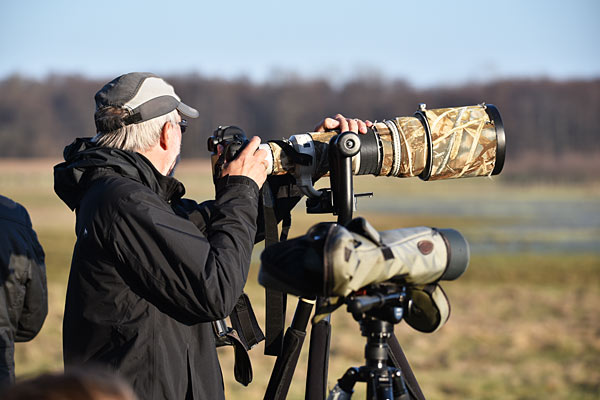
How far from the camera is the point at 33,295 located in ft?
11.0

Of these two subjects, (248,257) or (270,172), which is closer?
(248,257)

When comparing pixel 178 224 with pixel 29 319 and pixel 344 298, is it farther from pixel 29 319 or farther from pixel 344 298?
pixel 29 319

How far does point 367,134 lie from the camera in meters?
2.79

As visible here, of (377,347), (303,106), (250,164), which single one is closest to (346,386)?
(377,347)

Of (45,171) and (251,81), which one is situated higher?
(251,81)

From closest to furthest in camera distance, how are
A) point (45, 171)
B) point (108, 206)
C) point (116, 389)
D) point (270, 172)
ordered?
1. point (116, 389)
2. point (108, 206)
3. point (270, 172)
4. point (45, 171)

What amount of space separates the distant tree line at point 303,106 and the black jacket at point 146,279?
58.4m

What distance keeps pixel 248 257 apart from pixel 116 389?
1.10m

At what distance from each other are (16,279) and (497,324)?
800 cm

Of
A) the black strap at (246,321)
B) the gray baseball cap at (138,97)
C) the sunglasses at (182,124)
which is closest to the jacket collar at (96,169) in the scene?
the gray baseball cap at (138,97)

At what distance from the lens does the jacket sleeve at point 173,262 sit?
88.2 inches

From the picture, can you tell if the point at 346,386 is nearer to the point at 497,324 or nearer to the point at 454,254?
the point at 454,254

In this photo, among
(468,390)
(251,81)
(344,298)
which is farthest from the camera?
(251,81)

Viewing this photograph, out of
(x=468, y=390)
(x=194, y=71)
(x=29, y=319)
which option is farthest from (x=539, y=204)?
(x=194, y=71)
